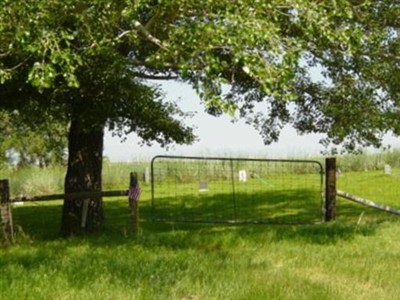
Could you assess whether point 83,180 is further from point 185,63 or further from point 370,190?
point 370,190

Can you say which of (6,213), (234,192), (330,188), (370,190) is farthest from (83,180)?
(370,190)

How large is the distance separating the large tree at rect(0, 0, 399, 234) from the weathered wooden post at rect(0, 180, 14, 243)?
2.18 metres

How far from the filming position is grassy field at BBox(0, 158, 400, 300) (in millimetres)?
7172

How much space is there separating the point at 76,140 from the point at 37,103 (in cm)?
135

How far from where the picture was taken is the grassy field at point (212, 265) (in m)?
7.17

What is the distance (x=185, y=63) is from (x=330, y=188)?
8334mm

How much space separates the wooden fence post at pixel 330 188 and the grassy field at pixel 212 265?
1980 mm

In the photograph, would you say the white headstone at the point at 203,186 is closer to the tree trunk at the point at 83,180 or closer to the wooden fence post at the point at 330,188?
the tree trunk at the point at 83,180

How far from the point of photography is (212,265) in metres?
8.79

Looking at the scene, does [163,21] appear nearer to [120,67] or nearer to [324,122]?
[120,67]

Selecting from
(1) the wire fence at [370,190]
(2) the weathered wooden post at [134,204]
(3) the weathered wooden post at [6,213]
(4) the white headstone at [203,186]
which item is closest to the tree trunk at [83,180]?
(2) the weathered wooden post at [134,204]

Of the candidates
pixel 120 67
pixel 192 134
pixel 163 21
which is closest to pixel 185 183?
pixel 192 134

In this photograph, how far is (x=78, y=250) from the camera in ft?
36.3

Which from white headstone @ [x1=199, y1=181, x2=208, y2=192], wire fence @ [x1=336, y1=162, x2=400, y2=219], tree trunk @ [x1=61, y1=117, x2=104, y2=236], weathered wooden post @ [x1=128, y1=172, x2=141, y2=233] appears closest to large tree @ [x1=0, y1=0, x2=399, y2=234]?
tree trunk @ [x1=61, y1=117, x2=104, y2=236]
